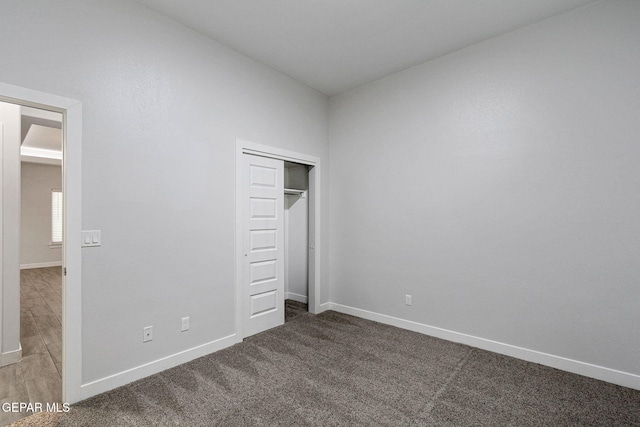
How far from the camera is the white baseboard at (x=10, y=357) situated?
2775 millimetres

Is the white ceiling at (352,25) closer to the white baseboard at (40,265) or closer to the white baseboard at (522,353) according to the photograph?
the white baseboard at (522,353)

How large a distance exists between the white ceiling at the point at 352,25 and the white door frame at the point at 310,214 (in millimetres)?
1041

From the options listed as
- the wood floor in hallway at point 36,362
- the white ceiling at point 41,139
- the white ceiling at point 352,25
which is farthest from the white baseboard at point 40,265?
the white ceiling at point 352,25

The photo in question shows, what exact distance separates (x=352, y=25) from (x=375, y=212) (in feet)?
6.96

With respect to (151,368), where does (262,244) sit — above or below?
above

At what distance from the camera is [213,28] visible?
9.40 feet

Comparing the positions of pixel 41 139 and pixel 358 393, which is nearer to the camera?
pixel 358 393

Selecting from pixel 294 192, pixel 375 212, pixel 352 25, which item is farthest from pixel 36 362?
pixel 352 25

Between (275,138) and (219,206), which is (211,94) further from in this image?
(219,206)

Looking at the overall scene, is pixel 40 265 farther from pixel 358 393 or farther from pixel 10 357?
pixel 358 393

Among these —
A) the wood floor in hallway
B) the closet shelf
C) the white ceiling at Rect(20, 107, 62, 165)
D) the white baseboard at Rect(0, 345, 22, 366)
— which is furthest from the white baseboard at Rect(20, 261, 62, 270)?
the closet shelf

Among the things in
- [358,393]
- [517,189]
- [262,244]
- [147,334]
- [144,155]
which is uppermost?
[144,155]

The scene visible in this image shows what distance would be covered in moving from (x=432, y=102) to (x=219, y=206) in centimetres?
263

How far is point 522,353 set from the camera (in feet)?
9.38
